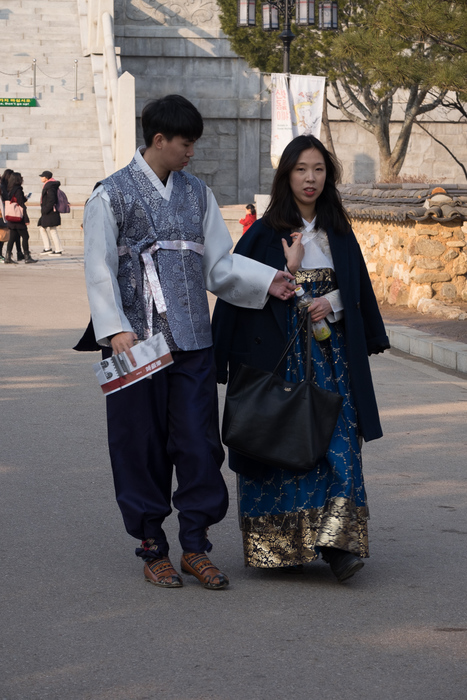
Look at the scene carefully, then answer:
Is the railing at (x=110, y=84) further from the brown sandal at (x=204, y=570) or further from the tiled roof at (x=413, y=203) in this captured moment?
the brown sandal at (x=204, y=570)

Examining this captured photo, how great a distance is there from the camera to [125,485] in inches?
166

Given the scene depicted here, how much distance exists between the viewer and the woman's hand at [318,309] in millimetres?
4242

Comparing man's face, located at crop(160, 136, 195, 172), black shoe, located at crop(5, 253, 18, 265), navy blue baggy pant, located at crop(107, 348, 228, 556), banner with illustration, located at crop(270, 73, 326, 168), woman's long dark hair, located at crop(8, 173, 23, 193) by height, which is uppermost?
banner with illustration, located at crop(270, 73, 326, 168)

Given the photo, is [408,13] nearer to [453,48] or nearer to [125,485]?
[453,48]

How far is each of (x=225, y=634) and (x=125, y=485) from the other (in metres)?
0.78

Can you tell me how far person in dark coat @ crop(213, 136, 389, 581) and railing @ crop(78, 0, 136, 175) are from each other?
20735mm

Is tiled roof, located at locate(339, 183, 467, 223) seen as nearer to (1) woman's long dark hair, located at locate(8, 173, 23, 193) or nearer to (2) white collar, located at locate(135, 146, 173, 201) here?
(1) woman's long dark hair, located at locate(8, 173, 23, 193)

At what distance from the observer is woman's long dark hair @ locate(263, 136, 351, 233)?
4.36 metres

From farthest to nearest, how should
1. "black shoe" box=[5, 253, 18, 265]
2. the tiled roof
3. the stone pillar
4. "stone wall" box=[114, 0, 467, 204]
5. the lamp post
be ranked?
the stone pillar → "stone wall" box=[114, 0, 467, 204] → "black shoe" box=[5, 253, 18, 265] → the lamp post → the tiled roof

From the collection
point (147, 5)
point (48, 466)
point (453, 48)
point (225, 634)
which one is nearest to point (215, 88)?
point (147, 5)

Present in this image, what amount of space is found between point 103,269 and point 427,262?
10.0m

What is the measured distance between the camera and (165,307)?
414 cm

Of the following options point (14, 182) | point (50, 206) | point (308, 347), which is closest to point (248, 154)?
point (50, 206)

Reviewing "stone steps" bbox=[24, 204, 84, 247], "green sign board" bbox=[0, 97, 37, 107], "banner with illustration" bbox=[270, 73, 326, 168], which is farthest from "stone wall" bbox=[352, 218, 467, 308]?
"green sign board" bbox=[0, 97, 37, 107]
